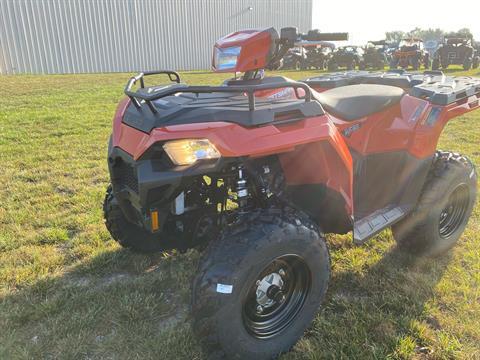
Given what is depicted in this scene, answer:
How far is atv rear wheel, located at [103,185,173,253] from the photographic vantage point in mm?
Answer: 2711

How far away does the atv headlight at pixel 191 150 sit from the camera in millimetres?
1753

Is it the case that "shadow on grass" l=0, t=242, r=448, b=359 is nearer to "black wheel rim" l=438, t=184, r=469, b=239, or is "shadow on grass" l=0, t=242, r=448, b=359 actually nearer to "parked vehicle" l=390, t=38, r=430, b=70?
"black wheel rim" l=438, t=184, r=469, b=239

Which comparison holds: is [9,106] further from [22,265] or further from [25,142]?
[22,265]

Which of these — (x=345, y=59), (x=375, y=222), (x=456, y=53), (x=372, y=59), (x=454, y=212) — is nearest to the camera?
(x=375, y=222)

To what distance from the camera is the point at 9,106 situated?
28.7 ft

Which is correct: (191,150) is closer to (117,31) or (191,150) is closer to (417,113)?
(417,113)

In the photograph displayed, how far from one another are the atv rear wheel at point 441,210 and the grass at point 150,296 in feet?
0.48

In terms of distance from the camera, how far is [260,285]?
2.05 m

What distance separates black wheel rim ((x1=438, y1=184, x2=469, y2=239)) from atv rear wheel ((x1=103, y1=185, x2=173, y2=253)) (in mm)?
1924

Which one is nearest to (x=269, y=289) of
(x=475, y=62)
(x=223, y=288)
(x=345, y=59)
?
(x=223, y=288)

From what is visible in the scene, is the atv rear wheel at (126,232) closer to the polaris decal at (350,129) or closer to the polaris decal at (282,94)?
the polaris decal at (282,94)

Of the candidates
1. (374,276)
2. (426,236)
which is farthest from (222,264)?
(426,236)

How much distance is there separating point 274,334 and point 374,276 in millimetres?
1002

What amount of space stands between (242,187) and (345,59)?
20.4 meters
